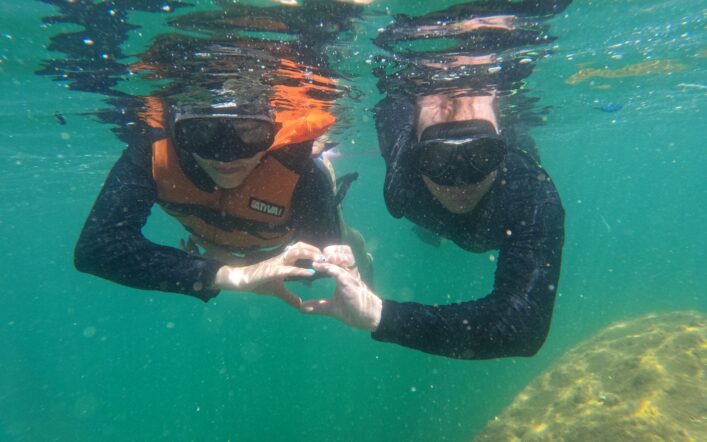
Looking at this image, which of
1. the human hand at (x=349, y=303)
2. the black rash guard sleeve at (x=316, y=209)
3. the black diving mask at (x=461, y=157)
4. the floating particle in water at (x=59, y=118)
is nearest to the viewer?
the human hand at (x=349, y=303)

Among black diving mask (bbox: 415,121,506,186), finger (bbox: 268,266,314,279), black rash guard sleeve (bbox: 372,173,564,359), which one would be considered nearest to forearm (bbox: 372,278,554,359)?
black rash guard sleeve (bbox: 372,173,564,359)

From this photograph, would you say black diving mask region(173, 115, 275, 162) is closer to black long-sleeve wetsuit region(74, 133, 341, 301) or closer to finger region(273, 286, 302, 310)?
black long-sleeve wetsuit region(74, 133, 341, 301)

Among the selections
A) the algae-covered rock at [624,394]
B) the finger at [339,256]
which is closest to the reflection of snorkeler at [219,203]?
the finger at [339,256]

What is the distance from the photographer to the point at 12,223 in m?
43.0

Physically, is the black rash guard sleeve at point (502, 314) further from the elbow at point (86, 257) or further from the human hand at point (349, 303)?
the elbow at point (86, 257)

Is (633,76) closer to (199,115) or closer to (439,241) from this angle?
(439,241)

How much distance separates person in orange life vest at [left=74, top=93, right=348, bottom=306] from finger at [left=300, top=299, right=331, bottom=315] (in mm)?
202

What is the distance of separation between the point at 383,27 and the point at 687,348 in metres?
7.49

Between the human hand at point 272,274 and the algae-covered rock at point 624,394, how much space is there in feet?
18.0

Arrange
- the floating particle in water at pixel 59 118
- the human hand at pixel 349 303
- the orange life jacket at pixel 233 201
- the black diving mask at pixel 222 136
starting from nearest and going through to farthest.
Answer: the human hand at pixel 349 303 → the black diving mask at pixel 222 136 → the orange life jacket at pixel 233 201 → the floating particle in water at pixel 59 118

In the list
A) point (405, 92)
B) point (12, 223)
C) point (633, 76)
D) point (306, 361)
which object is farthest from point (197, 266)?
point (12, 223)

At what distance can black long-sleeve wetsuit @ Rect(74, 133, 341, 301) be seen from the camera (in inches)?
135

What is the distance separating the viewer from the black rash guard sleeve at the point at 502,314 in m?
3.10

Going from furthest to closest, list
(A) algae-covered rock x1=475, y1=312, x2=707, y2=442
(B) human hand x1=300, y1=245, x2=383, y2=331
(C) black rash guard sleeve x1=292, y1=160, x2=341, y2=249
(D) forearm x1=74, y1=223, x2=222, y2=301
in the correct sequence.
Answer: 1. (A) algae-covered rock x1=475, y1=312, x2=707, y2=442
2. (C) black rash guard sleeve x1=292, y1=160, x2=341, y2=249
3. (D) forearm x1=74, y1=223, x2=222, y2=301
4. (B) human hand x1=300, y1=245, x2=383, y2=331
